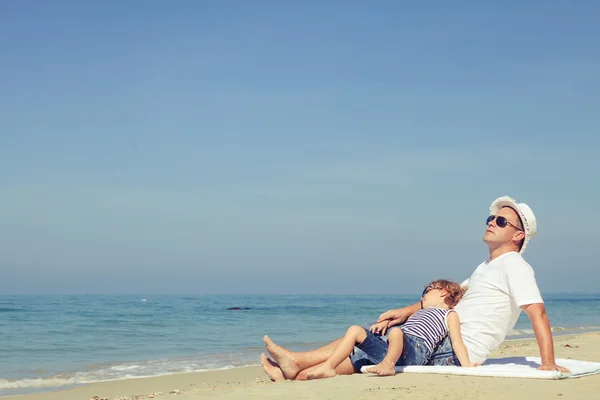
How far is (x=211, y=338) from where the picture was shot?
16859 mm

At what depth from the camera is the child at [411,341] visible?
5.32 metres

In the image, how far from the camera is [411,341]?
220 inches

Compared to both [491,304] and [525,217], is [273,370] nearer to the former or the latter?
[491,304]

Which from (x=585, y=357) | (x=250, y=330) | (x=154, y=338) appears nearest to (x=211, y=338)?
(x=154, y=338)

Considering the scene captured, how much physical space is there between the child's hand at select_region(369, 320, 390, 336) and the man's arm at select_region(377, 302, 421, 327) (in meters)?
0.04

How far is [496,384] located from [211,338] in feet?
41.0

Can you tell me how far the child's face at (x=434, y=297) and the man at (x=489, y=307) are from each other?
0.56 ft

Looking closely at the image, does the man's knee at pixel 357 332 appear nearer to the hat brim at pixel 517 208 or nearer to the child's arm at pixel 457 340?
the child's arm at pixel 457 340

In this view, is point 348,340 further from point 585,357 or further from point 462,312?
point 585,357

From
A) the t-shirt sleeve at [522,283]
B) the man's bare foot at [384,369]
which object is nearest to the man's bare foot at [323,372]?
the man's bare foot at [384,369]

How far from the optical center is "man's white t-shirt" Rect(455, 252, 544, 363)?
17.6ft

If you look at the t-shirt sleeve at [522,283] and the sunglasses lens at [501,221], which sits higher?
the sunglasses lens at [501,221]

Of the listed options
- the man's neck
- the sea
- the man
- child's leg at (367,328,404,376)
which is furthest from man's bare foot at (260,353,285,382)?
the sea

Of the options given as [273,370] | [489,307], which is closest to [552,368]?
[489,307]
